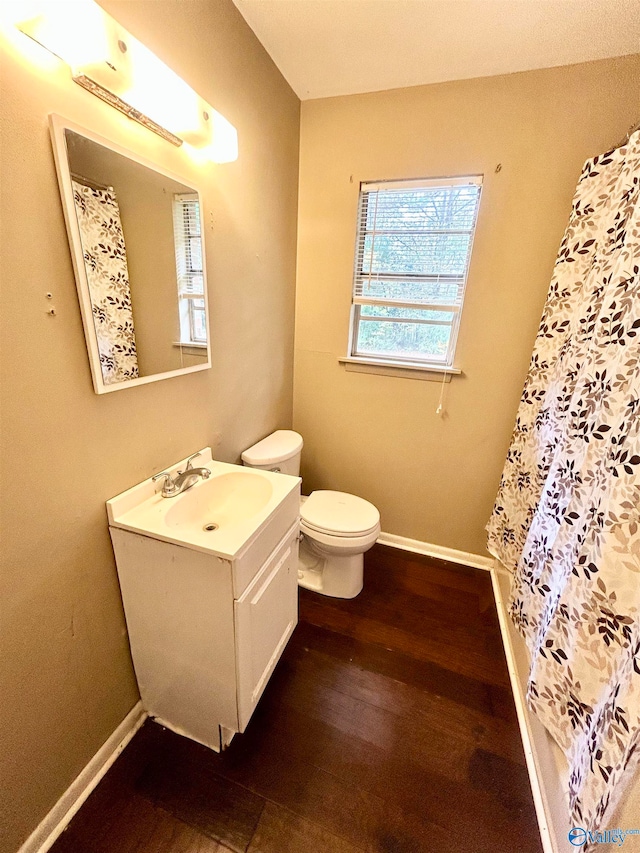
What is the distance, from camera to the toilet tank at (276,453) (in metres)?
1.64

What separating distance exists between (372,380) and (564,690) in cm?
148

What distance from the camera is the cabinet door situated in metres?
0.99

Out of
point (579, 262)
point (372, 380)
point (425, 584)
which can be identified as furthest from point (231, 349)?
point (425, 584)

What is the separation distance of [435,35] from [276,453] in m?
1.80

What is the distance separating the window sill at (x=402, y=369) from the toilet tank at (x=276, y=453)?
0.54 metres

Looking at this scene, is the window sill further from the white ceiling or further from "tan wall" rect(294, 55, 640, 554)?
the white ceiling

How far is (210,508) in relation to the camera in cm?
127

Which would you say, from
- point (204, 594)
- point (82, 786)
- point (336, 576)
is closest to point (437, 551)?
point (336, 576)

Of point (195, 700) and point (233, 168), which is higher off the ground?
point (233, 168)

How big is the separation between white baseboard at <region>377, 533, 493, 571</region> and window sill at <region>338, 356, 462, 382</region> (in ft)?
3.41

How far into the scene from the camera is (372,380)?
1.96 m

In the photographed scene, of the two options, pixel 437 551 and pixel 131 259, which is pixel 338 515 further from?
pixel 131 259

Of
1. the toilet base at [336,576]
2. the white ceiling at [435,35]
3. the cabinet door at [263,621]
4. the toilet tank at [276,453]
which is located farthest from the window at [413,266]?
the cabinet door at [263,621]

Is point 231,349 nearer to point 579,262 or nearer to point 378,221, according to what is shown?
point 378,221
